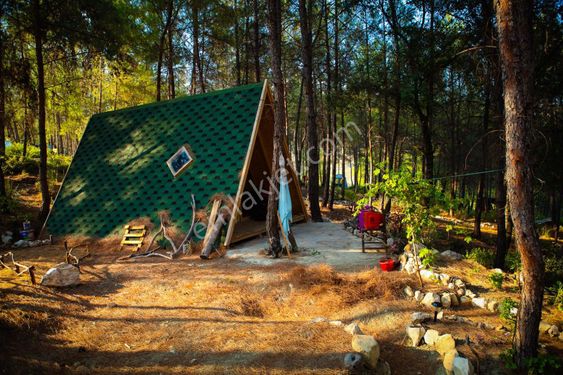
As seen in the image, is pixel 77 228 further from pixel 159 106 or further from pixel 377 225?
pixel 377 225

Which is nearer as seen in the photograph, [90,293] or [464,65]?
[90,293]

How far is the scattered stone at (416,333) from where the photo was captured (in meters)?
3.73

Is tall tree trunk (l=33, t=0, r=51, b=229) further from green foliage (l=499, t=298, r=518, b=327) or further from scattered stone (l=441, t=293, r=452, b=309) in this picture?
green foliage (l=499, t=298, r=518, b=327)

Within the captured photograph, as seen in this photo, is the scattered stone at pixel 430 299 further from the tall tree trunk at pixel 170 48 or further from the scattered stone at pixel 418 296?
the tall tree trunk at pixel 170 48

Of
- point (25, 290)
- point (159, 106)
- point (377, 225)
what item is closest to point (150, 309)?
point (25, 290)

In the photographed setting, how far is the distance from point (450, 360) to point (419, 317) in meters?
0.88

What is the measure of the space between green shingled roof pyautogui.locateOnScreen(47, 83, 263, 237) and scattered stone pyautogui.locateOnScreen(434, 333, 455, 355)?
562cm

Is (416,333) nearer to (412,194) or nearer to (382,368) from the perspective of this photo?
(382,368)

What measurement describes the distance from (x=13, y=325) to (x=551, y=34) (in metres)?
13.2

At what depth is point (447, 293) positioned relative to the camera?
473cm

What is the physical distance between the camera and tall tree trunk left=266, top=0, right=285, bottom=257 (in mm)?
7040

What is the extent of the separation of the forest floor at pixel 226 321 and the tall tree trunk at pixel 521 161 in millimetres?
505

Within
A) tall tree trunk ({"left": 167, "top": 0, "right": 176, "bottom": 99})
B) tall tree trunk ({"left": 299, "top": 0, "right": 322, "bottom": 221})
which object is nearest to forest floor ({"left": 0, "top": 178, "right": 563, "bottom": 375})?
tall tree trunk ({"left": 299, "top": 0, "right": 322, "bottom": 221})

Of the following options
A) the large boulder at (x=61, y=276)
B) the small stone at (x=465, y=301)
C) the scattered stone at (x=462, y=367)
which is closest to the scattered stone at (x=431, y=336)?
the scattered stone at (x=462, y=367)
